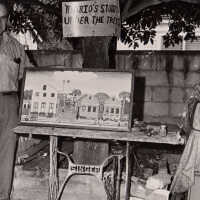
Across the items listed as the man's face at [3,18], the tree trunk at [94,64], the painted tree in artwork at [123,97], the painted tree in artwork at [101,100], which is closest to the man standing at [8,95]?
the man's face at [3,18]

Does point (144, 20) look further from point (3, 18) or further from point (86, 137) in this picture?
point (86, 137)

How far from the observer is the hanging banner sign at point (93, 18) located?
12.7 feet

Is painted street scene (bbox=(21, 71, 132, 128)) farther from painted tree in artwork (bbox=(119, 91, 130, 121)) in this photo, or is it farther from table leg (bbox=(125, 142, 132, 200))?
table leg (bbox=(125, 142, 132, 200))

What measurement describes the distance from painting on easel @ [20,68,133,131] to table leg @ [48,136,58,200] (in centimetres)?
19

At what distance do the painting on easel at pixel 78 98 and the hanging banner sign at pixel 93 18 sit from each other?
40cm

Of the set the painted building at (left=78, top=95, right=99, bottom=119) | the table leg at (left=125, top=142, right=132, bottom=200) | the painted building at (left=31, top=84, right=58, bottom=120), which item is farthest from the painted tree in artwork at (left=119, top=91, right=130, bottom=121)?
the painted building at (left=31, top=84, right=58, bottom=120)

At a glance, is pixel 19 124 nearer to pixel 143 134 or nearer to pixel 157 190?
pixel 143 134

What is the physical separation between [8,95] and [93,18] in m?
1.22

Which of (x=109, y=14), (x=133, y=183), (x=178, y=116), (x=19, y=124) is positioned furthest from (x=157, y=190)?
(x=178, y=116)

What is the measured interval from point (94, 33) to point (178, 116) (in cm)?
297

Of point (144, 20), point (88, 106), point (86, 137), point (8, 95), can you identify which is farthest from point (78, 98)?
point (144, 20)

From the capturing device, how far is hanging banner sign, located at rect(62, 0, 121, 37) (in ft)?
12.7

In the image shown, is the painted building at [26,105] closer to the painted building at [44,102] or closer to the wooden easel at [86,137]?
the painted building at [44,102]

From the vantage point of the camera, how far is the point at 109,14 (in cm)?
389
